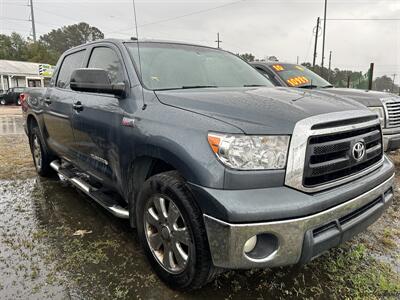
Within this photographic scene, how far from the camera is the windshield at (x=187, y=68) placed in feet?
9.80

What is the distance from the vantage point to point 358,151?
2.33 meters

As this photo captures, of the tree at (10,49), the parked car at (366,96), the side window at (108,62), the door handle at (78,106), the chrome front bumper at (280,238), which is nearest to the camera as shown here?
the chrome front bumper at (280,238)

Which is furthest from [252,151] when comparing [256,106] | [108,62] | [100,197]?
[108,62]

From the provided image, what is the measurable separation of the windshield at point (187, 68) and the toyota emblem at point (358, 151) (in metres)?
1.36

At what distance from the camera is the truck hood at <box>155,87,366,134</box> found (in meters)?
2.07

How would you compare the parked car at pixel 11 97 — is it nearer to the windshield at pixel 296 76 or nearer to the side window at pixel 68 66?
the side window at pixel 68 66

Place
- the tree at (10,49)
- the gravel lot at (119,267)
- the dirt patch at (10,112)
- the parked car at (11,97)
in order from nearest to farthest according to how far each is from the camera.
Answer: the gravel lot at (119,267) → the dirt patch at (10,112) → the parked car at (11,97) → the tree at (10,49)

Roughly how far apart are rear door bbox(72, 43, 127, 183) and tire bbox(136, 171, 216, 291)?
0.63 meters

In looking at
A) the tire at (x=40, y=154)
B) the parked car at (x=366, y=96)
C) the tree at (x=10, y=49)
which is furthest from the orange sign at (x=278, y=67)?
the tree at (x=10, y=49)

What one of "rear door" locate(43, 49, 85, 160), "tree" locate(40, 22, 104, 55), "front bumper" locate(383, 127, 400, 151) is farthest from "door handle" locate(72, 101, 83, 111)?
"tree" locate(40, 22, 104, 55)

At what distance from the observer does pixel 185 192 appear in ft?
7.13

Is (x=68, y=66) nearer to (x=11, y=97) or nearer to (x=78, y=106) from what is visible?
(x=78, y=106)

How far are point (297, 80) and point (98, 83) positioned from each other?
14.2 ft

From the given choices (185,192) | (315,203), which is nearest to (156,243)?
(185,192)
